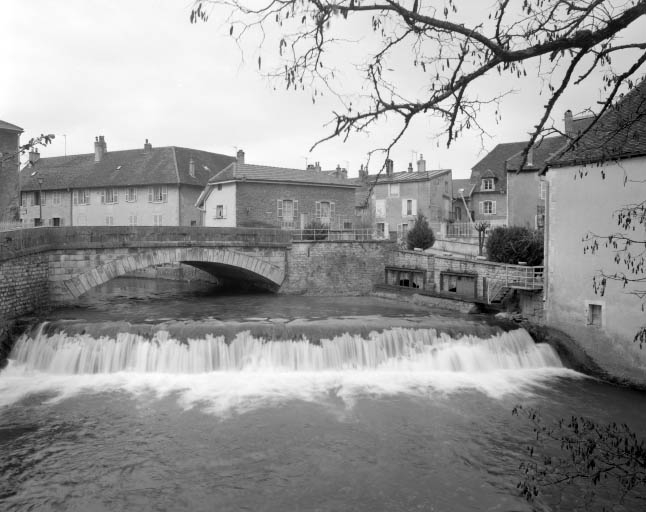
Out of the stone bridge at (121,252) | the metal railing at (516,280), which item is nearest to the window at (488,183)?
the stone bridge at (121,252)

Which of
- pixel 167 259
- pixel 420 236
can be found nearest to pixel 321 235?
→ pixel 420 236

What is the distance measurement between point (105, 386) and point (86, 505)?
212 inches

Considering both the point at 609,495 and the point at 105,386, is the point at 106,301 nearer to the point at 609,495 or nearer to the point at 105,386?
the point at 105,386

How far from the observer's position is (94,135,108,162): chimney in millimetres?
40656

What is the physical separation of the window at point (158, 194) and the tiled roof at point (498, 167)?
67.5ft

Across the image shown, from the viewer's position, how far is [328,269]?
24.5 metres

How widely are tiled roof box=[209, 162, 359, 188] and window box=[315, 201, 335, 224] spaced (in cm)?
116

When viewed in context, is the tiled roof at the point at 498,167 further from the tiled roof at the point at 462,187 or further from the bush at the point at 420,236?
the bush at the point at 420,236

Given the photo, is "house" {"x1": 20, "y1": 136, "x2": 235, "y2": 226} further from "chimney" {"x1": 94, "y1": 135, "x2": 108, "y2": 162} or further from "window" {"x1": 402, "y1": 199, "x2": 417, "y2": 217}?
"window" {"x1": 402, "y1": 199, "x2": 417, "y2": 217}

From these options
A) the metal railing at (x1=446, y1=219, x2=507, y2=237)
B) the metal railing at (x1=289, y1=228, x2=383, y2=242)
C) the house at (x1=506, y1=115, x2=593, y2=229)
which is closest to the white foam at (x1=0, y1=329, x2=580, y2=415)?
the metal railing at (x1=289, y1=228, x2=383, y2=242)

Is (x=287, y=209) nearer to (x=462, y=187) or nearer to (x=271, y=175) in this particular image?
(x=271, y=175)

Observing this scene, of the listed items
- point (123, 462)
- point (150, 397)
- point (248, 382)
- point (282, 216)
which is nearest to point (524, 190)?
point (282, 216)

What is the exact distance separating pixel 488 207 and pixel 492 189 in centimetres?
130

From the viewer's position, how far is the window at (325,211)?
32656 millimetres
